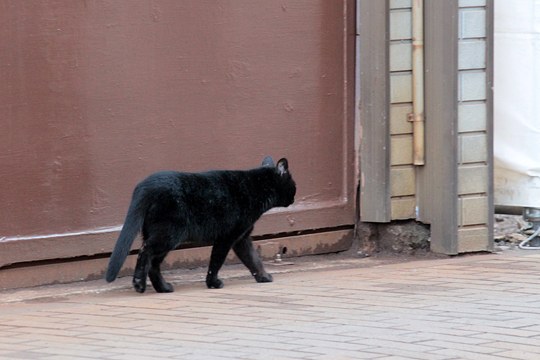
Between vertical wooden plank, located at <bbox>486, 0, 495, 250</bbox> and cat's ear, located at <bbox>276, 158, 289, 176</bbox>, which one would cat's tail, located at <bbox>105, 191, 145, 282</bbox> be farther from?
vertical wooden plank, located at <bbox>486, 0, 495, 250</bbox>

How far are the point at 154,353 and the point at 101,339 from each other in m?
0.51

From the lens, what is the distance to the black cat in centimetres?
822

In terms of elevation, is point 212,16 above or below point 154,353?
above

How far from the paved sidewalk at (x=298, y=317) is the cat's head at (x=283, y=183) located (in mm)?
616

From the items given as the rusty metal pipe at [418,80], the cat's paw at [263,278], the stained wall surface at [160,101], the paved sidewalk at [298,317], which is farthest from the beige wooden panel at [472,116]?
the cat's paw at [263,278]

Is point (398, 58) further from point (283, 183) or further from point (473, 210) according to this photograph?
point (283, 183)

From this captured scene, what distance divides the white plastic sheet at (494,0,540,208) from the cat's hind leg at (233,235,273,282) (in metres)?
2.98

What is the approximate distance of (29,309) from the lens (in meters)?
7.91

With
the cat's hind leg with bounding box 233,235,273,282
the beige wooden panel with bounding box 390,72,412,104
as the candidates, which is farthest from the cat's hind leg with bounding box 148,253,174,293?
the beige wooden panel with bounding box 390,72,412,104

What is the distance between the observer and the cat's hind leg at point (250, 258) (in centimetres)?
896

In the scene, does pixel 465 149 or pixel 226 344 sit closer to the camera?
pixel 226 344

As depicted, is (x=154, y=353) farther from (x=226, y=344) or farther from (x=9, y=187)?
(x=9, y=187)

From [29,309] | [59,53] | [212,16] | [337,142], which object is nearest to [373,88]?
[337,142]

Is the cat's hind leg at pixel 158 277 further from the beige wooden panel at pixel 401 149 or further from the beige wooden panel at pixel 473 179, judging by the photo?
the beige wooden panel at pixel 473 179
